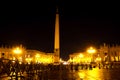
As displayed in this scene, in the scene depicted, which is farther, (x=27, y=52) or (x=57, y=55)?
(x=27, y=52)

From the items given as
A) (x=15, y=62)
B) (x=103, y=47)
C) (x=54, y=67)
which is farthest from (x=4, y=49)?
(x=15, y=62)

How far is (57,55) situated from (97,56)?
127ft

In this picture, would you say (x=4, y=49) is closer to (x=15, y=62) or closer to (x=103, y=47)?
(x=103, y=47)

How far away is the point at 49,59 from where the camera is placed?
4751 inches

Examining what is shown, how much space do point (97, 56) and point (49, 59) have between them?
30707 millimetres

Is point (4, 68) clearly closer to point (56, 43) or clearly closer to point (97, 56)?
point (56, 43)

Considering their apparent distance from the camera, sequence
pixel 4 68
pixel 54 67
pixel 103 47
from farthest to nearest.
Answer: pixel 103 47, pixel 54 67, pixel 4 68

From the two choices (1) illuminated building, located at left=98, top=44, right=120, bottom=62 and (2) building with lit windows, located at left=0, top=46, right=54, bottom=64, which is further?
(1) illuminated building, located at left=98, top=44, right=120, bottom=62

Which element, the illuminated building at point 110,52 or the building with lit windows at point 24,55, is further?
the illuminated building at point 110,52

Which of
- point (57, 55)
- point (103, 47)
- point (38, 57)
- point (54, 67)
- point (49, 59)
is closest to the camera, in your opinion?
point (54, 67)

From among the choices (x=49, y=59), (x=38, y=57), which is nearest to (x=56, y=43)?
(x=38, y=57)

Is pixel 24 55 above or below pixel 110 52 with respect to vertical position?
below

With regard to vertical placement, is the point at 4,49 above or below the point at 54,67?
above

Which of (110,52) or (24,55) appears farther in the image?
(24,55)
